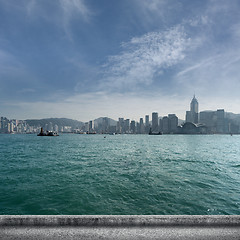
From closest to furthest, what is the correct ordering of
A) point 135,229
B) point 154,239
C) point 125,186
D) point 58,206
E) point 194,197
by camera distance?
point 154,239 → point 135,229 → point 58,206 → point 194,197 → point 125,186

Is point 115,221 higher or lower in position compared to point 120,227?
higher

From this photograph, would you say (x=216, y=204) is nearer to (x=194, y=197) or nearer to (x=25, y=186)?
(x=194, y=197)

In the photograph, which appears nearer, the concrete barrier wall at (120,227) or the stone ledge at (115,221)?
the concrete barrier wall at (120,227)

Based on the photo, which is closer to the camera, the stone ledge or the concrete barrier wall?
the concrete barrier wall

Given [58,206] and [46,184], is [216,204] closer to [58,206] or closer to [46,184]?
[58,206]

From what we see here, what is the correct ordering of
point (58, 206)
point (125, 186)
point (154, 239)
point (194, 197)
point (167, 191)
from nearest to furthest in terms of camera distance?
point (154, 239) < point (58, 206) < point (194, 197) < point (167, 191) < point (125, 186)

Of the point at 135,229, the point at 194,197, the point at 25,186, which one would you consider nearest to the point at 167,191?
the point at 194,197

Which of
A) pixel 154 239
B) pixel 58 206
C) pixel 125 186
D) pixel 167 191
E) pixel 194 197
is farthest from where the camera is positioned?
pixel 125 186

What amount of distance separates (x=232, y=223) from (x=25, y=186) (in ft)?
47.4

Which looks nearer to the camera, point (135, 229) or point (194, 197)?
point (135, 229)

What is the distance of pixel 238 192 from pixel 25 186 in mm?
17377

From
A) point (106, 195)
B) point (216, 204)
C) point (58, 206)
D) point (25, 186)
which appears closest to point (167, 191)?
point (216, 204)

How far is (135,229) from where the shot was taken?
3502 millimetres

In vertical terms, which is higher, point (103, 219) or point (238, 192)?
point (103, 219)
